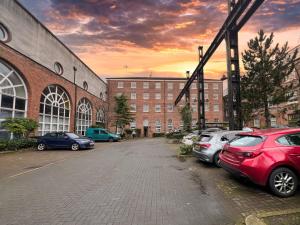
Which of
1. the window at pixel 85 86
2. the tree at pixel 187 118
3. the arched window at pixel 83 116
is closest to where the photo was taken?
the arched window at pixel 83 116

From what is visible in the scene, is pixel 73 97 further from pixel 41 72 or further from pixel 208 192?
pixel 208 192

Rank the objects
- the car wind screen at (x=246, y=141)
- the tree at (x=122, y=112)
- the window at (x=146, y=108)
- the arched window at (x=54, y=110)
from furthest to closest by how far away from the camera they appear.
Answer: the window at (x=146, y=108) → the tree at (x=122, y=112) → the arched window at (x=54, y=110) → the car wind screen at (x=246, y=141)

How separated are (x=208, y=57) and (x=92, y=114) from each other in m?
20.4

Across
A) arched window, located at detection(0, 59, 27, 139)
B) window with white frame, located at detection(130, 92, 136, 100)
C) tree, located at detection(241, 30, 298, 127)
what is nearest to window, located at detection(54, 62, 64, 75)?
arched window, located at detection(0, 59, 27, 139)

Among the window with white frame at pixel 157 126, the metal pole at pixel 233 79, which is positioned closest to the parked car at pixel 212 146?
the metal pole at pixel 233 79

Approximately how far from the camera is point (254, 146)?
557 centimetres

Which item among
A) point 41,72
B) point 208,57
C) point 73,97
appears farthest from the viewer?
point 73,97

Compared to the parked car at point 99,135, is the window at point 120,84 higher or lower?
higher

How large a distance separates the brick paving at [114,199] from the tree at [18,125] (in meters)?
8.66

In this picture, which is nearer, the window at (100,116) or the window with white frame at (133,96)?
the window at (100,116)

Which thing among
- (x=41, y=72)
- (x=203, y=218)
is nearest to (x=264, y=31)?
(x=41, y=72)

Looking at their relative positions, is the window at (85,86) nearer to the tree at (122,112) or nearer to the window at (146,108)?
the tree at (122,112)

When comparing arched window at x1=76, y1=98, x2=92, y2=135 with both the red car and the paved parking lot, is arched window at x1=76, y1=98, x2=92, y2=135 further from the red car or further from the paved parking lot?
the red car

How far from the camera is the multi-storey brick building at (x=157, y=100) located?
51.3m
